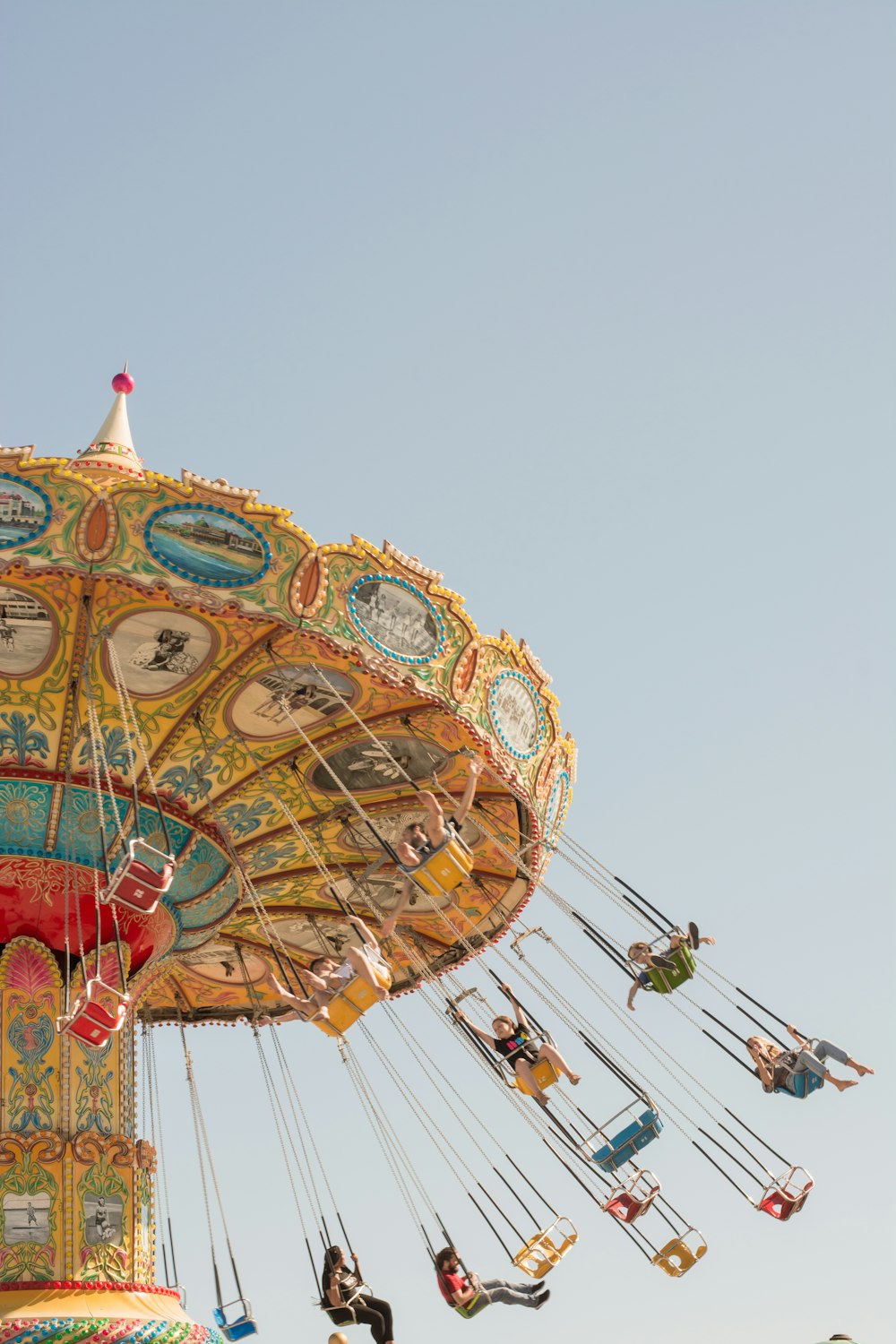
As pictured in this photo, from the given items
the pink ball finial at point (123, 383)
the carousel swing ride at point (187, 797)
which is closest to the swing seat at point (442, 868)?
the carousel swing ride at point (187, 797)

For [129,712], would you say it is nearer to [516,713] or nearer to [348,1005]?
[348,1005]

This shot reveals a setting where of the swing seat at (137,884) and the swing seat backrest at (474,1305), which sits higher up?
the swing seat at (137,884)

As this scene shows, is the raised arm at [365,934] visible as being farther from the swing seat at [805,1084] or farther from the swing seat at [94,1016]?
the swing seat at [805,1084]

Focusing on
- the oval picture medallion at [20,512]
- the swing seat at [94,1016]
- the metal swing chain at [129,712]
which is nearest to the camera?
the swing seat at [94,1016]

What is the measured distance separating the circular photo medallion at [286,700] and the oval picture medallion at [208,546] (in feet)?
4.03

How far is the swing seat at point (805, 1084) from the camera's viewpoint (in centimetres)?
1253

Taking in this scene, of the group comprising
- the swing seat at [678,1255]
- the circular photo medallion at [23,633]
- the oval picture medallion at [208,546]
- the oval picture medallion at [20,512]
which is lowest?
the swing seat at [678,1255]

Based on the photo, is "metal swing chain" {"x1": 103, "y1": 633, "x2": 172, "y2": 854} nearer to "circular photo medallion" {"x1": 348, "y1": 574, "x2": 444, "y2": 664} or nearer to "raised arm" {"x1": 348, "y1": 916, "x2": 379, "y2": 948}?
"raised arm" {"x1": 348, "y1": 916, "x2": 379, "y2": 948}

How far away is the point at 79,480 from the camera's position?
35.1 feet

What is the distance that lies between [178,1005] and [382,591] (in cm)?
688

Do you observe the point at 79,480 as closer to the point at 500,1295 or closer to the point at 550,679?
the point at 550,679

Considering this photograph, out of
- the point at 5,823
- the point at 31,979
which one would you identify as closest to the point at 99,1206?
the point at 31,979

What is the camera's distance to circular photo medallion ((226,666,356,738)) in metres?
12.3

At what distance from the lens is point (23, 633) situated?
11.6m
